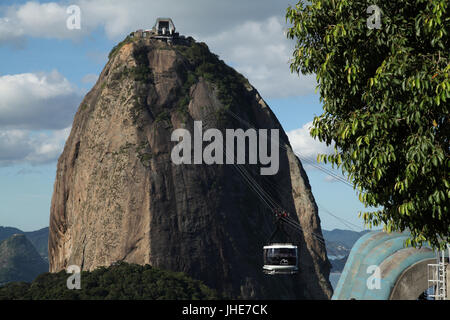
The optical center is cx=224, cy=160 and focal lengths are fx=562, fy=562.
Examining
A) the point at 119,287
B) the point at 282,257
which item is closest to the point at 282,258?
the point at 282,257

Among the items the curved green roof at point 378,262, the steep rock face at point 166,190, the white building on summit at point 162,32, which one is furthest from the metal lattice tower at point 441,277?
the white building on summit at point 162,32

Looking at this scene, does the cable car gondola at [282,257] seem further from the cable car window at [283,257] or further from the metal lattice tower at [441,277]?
the metal lattice tower at [441,277]

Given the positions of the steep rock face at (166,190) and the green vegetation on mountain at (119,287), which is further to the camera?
the steep rock face at (166,190)

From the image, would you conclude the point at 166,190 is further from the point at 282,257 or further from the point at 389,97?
the point at 389,97

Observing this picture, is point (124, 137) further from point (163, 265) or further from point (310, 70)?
point (310, 70)

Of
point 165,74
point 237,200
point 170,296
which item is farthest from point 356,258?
point 165,74

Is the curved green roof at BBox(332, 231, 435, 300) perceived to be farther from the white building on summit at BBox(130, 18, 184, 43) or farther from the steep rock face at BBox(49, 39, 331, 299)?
the white building on summit at BBox(130, 18, 184, 43)

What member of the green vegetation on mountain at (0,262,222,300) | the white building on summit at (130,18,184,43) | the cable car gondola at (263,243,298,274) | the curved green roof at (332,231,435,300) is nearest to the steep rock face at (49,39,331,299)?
the white building on summit at (130,18,184,43)
